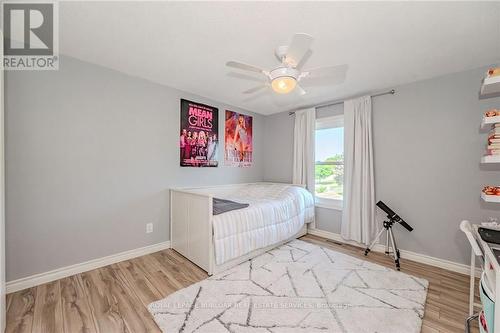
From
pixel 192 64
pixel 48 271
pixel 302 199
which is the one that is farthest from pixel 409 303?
pixel 48 271

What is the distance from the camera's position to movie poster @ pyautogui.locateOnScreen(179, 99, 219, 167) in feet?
10.0

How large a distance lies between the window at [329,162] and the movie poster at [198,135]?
5.88 ft

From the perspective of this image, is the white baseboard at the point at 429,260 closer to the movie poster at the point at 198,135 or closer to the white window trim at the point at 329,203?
the white window trim at the point at 329,203

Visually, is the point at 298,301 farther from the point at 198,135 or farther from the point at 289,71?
the point at 198,135

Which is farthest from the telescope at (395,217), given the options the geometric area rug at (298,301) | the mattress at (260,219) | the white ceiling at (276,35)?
the white ceiling at (276,35)

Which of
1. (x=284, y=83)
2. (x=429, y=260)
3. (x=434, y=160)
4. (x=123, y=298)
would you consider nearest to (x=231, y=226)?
(x=123, y=298)

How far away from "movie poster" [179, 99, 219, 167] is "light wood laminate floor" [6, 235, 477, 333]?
1456 millimetres

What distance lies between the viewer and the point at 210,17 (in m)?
1.54

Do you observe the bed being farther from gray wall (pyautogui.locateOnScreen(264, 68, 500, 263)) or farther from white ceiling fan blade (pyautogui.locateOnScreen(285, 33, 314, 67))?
white ceiling fan blade (pyautogui.locateOnScreen(285, 33, 314, 67))

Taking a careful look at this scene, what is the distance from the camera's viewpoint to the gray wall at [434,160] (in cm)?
227

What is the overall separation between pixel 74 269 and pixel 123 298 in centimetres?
83

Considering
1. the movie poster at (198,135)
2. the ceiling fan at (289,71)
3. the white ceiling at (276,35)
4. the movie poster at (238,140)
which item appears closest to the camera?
the white ceiling at (276,35)

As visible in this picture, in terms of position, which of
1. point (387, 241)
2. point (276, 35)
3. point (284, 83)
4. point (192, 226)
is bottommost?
point (387, 241)

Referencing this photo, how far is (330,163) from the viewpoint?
348 centimetres
